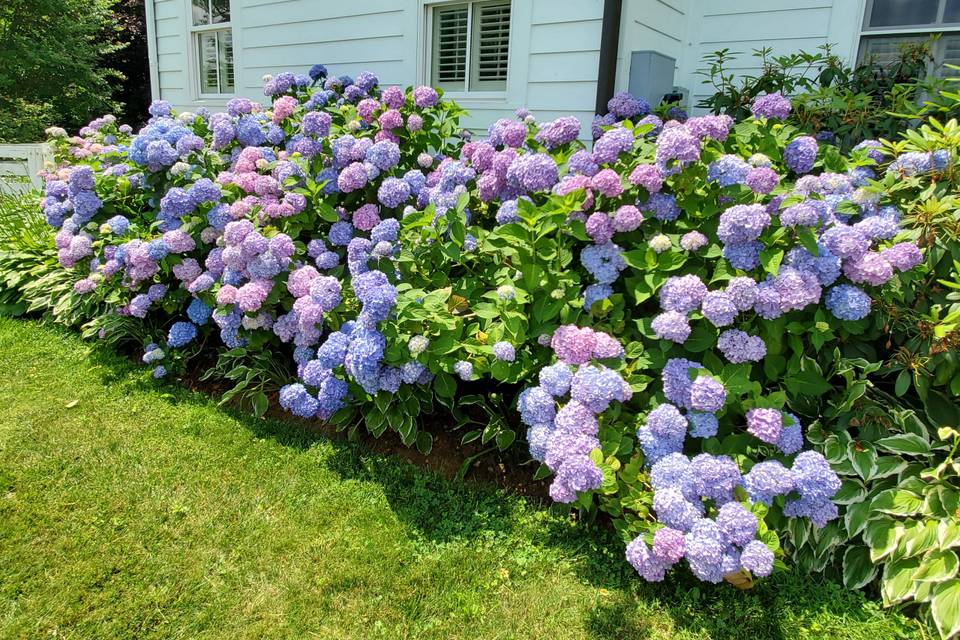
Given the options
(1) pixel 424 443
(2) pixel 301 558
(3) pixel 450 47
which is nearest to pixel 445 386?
(1) pixel 424 443

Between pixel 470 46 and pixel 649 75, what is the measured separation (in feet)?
5.18

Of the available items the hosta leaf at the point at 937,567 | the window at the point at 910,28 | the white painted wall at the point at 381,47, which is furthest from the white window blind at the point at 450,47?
the hosta leaf at the point at 937,567

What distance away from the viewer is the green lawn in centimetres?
192

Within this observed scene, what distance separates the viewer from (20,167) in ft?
19.6

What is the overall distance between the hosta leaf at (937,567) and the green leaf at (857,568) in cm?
16

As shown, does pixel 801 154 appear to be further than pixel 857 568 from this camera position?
Yes

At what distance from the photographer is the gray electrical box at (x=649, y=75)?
3.81 metres

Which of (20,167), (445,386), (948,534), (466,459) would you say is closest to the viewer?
(948,534)

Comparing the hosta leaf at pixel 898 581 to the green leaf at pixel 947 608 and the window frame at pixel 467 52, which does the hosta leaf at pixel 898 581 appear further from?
the window frame at pixel 467 52

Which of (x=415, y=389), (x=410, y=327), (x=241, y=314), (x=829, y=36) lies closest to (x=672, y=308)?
(x=410, y=327)

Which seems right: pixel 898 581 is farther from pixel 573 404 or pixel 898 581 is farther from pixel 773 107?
pixel 773 107

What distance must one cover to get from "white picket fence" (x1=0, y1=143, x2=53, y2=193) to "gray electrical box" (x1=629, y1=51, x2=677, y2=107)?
5142mm

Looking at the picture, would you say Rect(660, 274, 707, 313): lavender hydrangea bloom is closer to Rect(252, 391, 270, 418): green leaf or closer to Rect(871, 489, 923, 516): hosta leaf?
Rect(871, 489, 923, 516): hosta leaf

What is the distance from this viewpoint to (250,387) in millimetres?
3281
